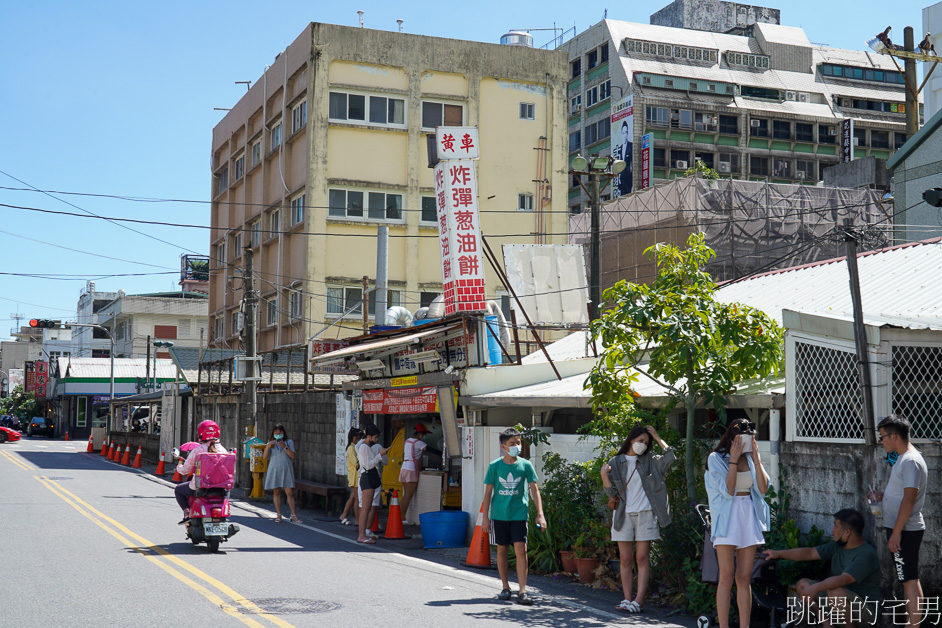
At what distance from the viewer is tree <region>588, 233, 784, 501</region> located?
32.4ft

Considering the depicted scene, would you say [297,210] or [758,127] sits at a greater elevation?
[758,127]

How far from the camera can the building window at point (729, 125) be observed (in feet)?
216

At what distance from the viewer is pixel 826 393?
369 inches

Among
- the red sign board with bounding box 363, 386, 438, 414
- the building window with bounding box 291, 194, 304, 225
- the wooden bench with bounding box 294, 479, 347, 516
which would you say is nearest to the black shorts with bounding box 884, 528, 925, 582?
the red sign board with bounding box 363, 386, 438, 414

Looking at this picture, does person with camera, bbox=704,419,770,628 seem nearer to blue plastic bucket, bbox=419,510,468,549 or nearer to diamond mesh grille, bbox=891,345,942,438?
diamond mesh grille, bbox=891,345,942,438

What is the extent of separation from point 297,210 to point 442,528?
2321 centimetres

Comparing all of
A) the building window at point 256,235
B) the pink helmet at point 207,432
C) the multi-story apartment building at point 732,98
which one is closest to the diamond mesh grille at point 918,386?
the pink helmet at point 207,432

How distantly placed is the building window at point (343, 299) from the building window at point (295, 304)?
1107 millimetres

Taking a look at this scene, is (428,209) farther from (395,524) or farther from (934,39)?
(395,524)

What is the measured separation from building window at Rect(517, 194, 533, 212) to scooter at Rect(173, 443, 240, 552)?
80.8 feet

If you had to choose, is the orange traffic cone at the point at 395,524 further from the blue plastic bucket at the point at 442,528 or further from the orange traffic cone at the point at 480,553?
the orange traffic cone at the point at 480,553

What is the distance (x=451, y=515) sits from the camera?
1440cm

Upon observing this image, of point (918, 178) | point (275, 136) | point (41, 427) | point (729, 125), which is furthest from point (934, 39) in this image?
point (41, 427)

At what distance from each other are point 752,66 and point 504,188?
130 feet
